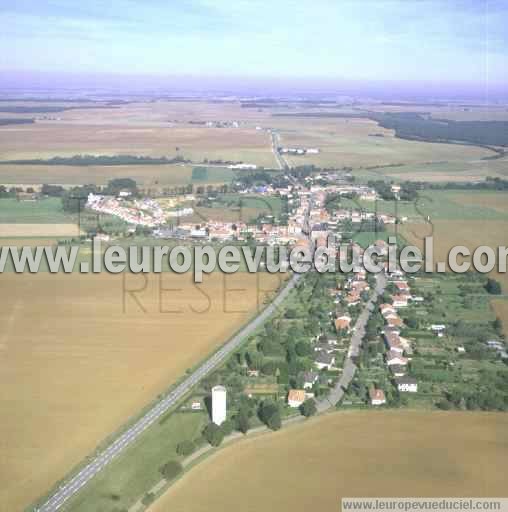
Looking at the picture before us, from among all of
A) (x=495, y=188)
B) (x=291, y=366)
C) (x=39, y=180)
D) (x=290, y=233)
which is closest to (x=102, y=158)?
(x=39, y=180)

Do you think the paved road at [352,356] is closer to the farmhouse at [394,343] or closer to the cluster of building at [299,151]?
the farmhouse at [394,343]

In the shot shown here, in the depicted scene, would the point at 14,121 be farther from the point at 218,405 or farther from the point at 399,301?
the point at 218,405

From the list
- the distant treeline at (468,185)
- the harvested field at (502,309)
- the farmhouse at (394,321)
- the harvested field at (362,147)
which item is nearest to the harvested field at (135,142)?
the harvested field at (362,147)

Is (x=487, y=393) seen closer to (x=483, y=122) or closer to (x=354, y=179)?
(x=354, y=179)

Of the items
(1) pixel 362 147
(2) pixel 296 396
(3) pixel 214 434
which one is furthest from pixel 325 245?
(1) pixel 362 147

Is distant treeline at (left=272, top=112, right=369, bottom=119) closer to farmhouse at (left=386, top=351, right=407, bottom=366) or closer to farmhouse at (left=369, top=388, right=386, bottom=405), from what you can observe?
farmhouse at (left=386, top=351, right=407, bottom=366)
